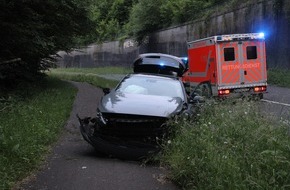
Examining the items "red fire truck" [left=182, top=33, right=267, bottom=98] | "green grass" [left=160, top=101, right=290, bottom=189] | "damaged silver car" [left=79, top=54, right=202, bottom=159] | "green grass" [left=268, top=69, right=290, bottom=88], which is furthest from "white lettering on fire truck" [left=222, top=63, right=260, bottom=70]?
"green grass" [left=160, top=101, right=290, bottom=189]

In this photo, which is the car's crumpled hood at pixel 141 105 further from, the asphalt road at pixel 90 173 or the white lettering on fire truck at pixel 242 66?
the white lettering on fire truck at pixel 242 66

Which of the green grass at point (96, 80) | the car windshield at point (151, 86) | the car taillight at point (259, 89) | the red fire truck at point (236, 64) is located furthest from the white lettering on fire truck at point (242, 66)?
the green grass at point (96, 80)

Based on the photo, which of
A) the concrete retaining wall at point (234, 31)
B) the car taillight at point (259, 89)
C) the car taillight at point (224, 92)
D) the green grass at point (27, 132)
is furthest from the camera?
the concrete retaining wall at point (234, 31)

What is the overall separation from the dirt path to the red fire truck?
9287mm

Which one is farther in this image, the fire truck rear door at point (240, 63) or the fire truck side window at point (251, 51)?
the fire truck side window at point (251, 51)

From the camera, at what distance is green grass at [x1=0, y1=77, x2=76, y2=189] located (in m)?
7.46

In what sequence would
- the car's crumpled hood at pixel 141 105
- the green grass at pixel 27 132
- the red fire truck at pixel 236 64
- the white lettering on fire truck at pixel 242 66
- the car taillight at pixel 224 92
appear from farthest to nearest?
the white lettering on fire truck at pixel 242 66 < the red fire truck at pixel 236 64 < the car taillight at pixel 224 92 < the car's crumpled hood at pixel 141 105 < the green grass at pixel 27 132

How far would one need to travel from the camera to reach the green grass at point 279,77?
83.7 feet

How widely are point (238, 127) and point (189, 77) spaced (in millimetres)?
14357

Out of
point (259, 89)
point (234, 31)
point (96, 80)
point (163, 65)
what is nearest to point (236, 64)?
point (259, 89)

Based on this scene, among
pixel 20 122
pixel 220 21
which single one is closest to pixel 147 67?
pixel 20 122

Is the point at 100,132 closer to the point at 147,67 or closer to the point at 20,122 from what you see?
the point at 20,122

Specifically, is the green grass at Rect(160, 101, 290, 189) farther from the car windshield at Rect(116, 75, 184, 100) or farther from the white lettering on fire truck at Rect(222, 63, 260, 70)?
the white lettering on fire truck at Rect(222, 63, 260, 70)

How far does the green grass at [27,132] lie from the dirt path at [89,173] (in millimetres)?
255
